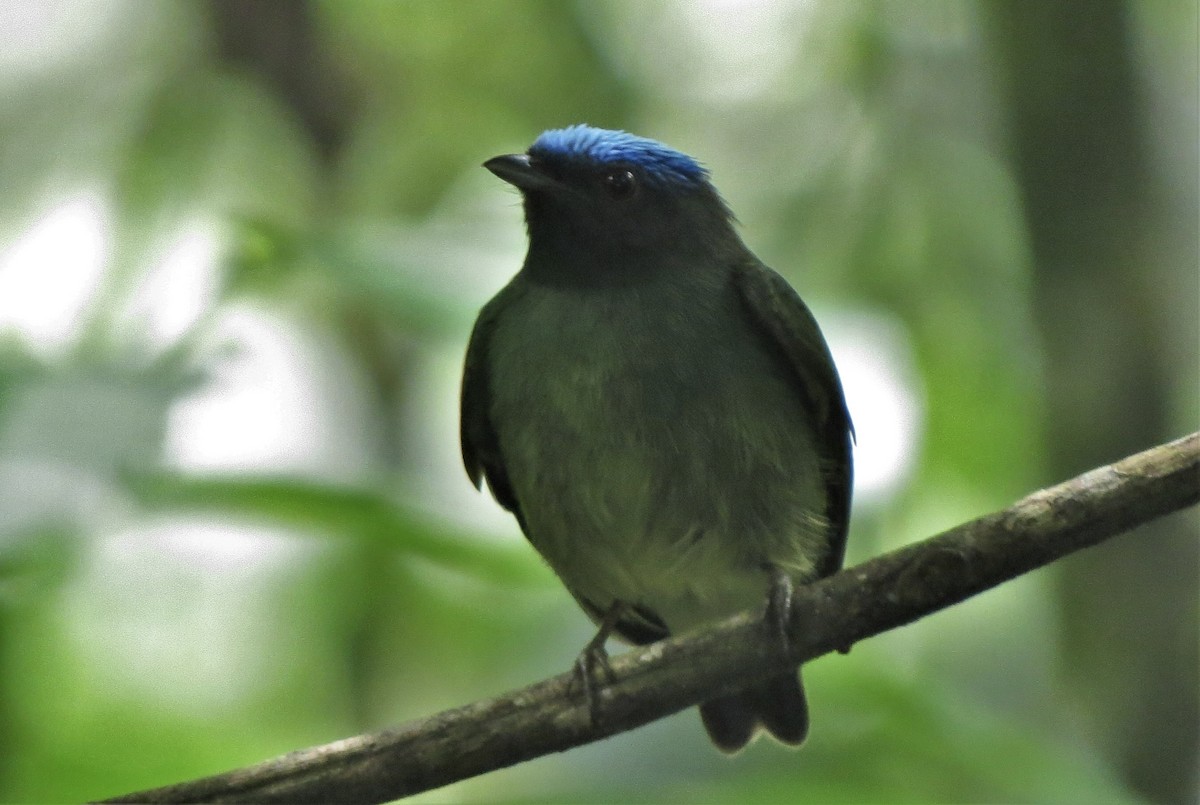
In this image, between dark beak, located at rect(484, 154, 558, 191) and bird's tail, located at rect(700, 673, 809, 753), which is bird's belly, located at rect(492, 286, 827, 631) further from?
dark beak, located at rect(484, 154, 558, 191)

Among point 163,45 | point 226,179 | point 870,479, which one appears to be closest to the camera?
point 870,479

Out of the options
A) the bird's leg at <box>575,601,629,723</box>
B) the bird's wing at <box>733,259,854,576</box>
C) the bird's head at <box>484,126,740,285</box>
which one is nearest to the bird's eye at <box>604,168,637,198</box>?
the bird's head at <box>484,126,740,285</box>

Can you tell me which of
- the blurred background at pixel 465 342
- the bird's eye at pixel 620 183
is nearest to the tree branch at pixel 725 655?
the blurred background at pixel 465 342

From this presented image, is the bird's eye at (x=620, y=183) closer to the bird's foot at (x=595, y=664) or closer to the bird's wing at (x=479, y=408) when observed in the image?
the bird's wing at (x=479, y=408)

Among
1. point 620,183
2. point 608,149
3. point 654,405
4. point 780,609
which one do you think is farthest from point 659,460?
point 608,149

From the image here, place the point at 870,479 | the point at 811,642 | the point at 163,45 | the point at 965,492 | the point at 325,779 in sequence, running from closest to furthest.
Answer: the point at 325,779, the point at 811,642, the point at 870,479, the point at 965,492, the point at 163,45

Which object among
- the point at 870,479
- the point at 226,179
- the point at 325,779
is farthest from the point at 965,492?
the point at 226,179

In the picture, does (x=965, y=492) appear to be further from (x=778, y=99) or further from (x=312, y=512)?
(x=312, y=512)
